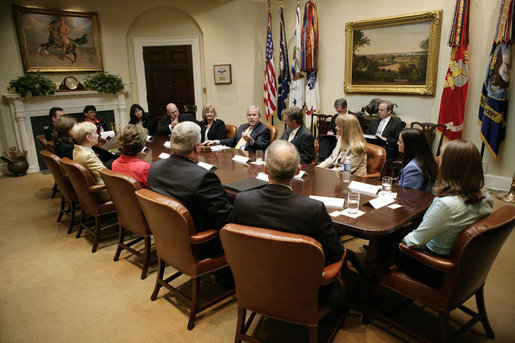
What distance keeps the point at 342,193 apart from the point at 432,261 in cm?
88

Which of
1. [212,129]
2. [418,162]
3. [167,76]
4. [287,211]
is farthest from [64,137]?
[167,76]

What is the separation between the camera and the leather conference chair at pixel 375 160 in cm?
346

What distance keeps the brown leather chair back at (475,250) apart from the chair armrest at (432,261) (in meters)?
0.03

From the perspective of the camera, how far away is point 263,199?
5.78 feet

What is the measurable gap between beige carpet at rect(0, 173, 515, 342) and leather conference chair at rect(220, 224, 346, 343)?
1.81 feet

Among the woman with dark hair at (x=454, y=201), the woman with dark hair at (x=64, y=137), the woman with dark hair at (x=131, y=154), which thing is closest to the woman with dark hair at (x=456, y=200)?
the woman with dark hair at (x=454, y=201)

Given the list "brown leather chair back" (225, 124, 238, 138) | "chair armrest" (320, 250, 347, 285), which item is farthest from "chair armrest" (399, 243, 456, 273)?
"brown leather chair back" (225, 124, 238, 138)

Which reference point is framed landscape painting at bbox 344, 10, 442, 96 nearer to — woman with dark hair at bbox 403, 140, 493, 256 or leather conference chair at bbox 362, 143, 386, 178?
leather conference chair at bbox 362, 143, 386, 178

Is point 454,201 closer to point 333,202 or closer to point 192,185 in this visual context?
point 333,202

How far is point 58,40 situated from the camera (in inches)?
259

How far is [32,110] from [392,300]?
6736 mm

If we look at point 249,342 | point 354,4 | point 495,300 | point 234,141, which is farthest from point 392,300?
point 354,4

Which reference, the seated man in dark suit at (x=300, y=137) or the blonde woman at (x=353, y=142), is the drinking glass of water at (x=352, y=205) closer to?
the blonde woman at (x=353, y=142)

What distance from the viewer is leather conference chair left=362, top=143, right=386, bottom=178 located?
346cm
